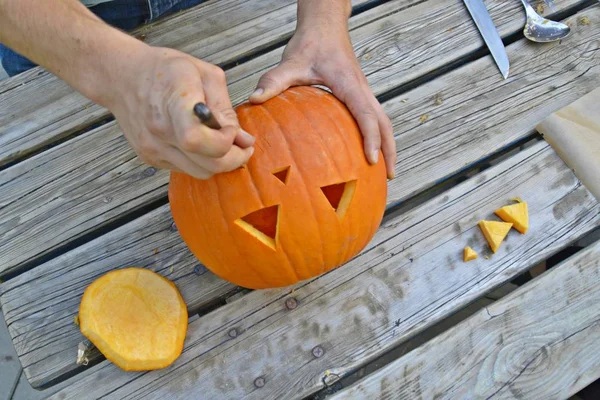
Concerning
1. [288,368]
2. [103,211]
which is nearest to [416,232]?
[288,368]

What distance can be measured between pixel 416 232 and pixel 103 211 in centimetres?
87

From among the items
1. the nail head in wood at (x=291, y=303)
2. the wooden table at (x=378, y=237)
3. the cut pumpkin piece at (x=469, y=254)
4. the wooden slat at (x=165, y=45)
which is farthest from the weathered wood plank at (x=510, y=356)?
the wooden slat at (x=165, y=45)

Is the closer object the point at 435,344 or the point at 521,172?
the point at 435,344

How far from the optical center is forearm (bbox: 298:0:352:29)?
1.17m

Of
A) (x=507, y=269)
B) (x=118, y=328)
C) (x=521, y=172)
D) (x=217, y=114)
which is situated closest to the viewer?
(x=217, y=114)

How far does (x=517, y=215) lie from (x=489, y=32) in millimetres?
638

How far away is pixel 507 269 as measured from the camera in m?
1.26

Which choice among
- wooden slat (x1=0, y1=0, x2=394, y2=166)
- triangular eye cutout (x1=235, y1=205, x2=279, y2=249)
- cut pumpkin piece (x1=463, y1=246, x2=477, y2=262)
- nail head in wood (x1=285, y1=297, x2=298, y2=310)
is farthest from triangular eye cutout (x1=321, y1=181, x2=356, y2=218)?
wooden slat (x1=0, y1=0, x2=394, y2=166)

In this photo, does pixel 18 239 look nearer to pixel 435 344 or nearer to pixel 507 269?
pixel 435 344

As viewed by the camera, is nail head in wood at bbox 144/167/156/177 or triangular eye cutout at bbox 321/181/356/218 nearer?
triangular eye cutout at bbox 321/181/356/218

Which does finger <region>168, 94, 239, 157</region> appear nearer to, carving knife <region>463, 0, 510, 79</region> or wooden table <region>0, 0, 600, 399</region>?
wooden table <region>0, 0, 600, 399</region>

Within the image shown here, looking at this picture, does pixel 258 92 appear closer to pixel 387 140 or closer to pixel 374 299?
pixel 387 140

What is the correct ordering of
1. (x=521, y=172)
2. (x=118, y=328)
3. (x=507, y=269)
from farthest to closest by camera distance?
(x=521, y=172)
(x=507, y=269)
(x=118, y=328)

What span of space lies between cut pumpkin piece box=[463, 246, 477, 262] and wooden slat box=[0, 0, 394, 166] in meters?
0.82
